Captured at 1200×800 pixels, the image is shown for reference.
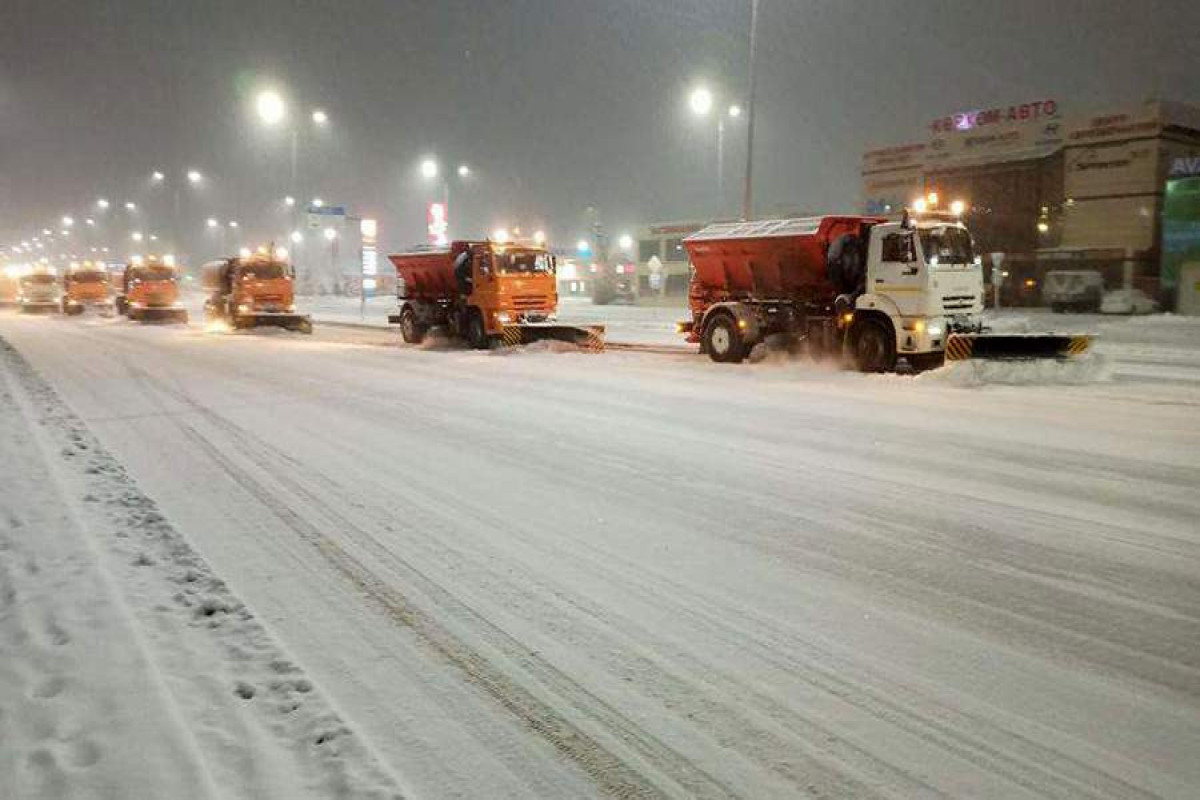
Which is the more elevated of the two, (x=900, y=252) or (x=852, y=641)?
(x=900, y=252)

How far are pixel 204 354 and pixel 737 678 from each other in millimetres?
20062

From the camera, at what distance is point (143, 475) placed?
8188 mm

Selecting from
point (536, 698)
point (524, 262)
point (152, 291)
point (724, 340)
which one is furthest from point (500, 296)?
point (152, 291)

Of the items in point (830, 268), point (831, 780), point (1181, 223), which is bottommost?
point (831, 780)

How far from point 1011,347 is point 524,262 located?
12.1 metres

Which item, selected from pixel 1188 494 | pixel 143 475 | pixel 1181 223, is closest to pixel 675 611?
pixel 1188 494

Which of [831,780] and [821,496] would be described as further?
[821,496]

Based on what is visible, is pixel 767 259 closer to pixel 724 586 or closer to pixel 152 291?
pixel 724 586

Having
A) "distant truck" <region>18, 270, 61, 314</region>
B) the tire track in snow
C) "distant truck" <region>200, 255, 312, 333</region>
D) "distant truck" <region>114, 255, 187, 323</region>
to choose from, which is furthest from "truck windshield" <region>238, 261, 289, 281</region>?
the tire track in snow

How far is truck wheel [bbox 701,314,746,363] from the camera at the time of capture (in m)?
18.5

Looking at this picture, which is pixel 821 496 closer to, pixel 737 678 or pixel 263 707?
pixel 737 678

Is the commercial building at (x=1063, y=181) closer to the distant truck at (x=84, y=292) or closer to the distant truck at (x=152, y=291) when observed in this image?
the distant truck at (x=152, y=291)

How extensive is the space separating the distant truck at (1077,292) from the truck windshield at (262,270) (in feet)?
109

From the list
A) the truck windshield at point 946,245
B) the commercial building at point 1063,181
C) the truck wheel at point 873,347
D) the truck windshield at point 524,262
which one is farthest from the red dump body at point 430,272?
the commercial building at point 1063,181
